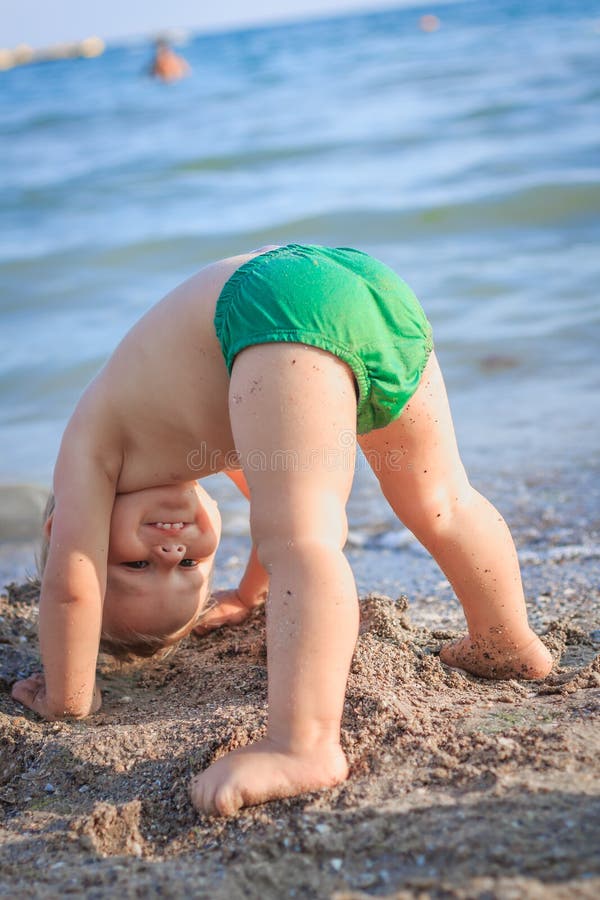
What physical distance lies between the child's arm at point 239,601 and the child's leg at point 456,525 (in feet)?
2.35

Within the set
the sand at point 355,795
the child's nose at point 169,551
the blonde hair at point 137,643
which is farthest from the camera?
the blonde hair at point 137,643

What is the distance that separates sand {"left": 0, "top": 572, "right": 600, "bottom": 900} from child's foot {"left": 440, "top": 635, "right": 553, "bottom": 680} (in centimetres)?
3

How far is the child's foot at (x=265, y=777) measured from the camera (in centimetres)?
169

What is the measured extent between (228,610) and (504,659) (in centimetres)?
89

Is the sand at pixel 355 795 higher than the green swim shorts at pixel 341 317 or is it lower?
lower

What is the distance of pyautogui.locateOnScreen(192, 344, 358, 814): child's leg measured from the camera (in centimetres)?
171

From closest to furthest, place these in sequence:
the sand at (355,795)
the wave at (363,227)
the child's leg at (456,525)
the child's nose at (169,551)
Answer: the sand at (355,795) < the child's leg at (456,525) < the child's nose at (169,551) < the wave at (363,227)

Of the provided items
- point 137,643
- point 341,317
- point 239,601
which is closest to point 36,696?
point 137,643

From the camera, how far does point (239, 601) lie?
285 centimetres

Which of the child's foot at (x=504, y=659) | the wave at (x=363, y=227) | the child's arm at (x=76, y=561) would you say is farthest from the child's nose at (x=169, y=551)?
the wave at (x=363, y=227)

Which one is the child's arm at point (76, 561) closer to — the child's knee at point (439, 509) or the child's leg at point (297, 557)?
the child's leg at point (297, 557)

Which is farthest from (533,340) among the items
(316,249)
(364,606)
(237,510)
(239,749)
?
(239,749)

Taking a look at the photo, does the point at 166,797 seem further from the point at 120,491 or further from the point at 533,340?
the point at 533,340

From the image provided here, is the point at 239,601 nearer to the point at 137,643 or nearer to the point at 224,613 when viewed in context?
the point at 224,613
